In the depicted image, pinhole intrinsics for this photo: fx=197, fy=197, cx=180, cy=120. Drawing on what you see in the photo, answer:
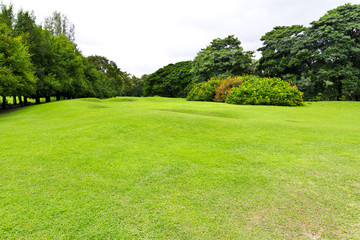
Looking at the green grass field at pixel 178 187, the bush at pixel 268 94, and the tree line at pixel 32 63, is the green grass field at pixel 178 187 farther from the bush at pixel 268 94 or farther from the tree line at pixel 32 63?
the tree line at pixel 32 63

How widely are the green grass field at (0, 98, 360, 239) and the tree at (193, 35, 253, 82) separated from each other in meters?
19.5

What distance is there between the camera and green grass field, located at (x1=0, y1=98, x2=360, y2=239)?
192 cm

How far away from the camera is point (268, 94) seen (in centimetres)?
1373

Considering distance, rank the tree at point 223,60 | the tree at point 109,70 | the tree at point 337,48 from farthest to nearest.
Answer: the tree at point 109,70, the tree at point 223,60, the tree at point 337,48

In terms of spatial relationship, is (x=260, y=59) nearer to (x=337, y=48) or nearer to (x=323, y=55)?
(x=323, y=55)

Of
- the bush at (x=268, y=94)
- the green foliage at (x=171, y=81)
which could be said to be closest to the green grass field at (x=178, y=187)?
the bush at (x=268, y=94)

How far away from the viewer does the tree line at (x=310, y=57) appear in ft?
56.6

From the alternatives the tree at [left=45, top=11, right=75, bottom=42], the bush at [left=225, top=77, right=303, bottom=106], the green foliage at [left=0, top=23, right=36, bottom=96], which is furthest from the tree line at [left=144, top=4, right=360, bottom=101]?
the tree at [left=45, top=11, right=75, bottom=42]

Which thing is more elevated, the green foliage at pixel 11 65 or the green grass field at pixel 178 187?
the green foliage at pixel 11 65

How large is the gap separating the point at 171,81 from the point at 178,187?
41.0 m

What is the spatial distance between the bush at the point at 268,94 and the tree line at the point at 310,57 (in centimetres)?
582

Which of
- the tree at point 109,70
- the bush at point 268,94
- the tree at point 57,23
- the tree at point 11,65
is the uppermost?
the tree at point 57,23

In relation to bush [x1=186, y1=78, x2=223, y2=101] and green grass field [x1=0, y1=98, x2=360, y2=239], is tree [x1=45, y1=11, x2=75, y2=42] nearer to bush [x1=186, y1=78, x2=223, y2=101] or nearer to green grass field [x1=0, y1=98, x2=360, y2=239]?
bush [x1=186, y1=78, x2=223, y2=101]

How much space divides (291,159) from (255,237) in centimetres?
230
